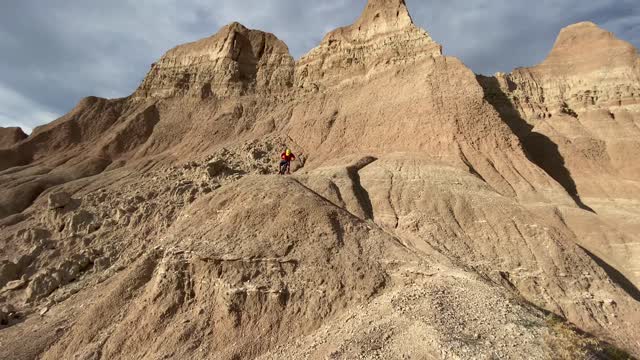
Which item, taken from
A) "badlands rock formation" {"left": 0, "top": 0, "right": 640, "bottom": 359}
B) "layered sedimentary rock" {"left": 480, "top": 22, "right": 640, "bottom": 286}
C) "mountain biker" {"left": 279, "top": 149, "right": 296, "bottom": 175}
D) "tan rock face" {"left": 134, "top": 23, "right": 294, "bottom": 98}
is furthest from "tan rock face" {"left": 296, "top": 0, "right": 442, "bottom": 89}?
"mountain biker" {"left": 279, "top": 149, "right": 296, "bottom": 175}

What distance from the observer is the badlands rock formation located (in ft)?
36.8

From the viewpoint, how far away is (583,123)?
105ft

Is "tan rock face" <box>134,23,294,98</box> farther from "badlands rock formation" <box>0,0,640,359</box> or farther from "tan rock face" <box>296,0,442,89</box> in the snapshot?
"tan rock face" <box>296,0,442,89</box>

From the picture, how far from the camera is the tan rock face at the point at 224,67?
36875mm

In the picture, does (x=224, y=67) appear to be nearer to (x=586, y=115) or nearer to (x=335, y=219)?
(x=335, y=219)

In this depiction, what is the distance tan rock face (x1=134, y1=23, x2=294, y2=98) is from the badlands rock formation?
228 mm

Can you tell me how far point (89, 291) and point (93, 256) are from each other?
2.58 metres

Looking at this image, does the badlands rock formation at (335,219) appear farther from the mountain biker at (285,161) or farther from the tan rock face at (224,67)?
the mountain biker at (285,161)

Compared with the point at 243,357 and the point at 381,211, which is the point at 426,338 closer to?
the point at 243,357

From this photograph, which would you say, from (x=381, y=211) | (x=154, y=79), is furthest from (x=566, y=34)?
(x=154, y=79)

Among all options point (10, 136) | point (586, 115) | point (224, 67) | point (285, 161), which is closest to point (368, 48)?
point (224, 67)

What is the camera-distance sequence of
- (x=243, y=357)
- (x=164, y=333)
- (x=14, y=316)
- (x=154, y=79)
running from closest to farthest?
(x=243, y=357) < (x=164, y=333) < (x=14, y=316) < (x=154, y=79)

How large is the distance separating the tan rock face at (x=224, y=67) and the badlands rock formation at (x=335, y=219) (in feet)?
0.75

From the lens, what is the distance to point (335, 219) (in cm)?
1461
